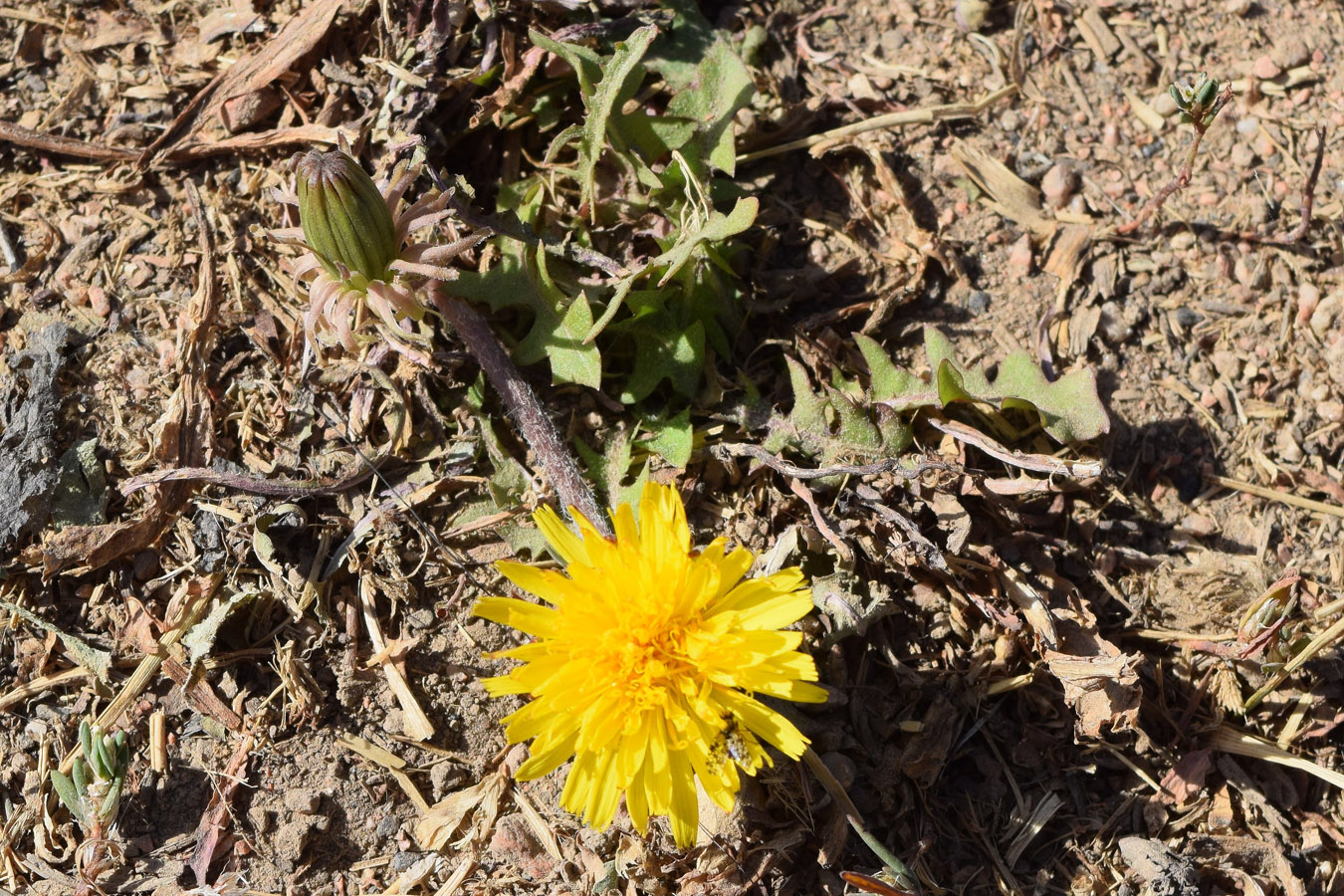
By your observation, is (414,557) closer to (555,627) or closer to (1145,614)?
(555,627)

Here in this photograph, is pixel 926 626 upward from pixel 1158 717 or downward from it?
upward

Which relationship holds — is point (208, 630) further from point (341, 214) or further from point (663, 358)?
point (663, 358)

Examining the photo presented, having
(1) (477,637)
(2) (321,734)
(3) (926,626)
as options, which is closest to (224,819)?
(2) (321,734)

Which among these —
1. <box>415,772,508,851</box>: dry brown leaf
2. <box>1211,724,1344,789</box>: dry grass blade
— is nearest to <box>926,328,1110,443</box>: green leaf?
<box>1211,724,1344,789</box>: dry grass blade

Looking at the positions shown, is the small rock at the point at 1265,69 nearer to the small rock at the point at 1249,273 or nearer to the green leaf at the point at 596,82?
the small rock at the point at 1249,273

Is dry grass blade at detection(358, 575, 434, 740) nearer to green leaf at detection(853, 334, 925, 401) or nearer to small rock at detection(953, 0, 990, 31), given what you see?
green leaf at detection(853, 334, 925, 401)

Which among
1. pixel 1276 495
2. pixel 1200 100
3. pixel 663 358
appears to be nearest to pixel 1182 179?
pixel 1200 100
